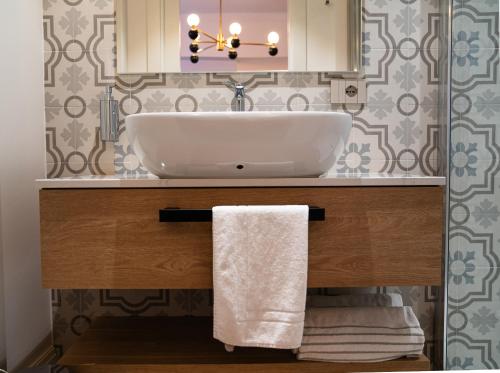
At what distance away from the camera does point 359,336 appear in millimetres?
1180

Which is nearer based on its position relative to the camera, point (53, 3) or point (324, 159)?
point (324, 159)

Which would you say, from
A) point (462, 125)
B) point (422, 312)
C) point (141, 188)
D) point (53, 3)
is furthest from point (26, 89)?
point (422, 312)

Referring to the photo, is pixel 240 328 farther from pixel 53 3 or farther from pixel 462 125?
pixel 53 3

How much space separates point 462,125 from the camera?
1329mm

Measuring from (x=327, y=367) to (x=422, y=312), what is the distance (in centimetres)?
58

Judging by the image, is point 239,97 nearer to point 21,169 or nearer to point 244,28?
point 244,28

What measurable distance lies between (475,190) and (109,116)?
1102mm

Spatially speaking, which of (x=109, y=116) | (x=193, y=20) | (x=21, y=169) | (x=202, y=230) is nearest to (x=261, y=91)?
(x=193, y=20)

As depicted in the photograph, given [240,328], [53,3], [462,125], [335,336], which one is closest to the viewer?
[240,328]

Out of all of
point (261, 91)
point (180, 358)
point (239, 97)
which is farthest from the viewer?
point (261, 91)

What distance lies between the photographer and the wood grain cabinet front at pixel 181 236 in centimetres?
109

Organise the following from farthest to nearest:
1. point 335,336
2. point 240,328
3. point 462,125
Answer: point 462,125 → point 335,336 → point 240,328

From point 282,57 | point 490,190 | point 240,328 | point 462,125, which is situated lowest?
point 240,328

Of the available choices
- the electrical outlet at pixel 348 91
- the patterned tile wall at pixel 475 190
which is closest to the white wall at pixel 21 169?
the electrical outlet at pixel 348 91
